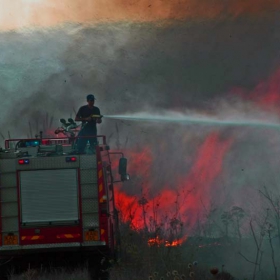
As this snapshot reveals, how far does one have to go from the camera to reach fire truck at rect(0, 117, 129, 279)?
17.2 meters

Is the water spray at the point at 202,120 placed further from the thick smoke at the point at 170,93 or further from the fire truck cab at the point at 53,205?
the fire truck cab at the point at 53,205

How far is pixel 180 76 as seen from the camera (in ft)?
89.8

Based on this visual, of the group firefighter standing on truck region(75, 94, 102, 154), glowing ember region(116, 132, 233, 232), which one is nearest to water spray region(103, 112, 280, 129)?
glowing ember region(116, 132, 233, 232)

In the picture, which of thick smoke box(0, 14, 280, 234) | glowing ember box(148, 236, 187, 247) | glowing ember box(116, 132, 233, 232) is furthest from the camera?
thick smoke box(0, 14, 280, 234)

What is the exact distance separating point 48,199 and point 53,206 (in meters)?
0.16

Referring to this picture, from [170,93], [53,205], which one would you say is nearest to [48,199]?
[53,205]

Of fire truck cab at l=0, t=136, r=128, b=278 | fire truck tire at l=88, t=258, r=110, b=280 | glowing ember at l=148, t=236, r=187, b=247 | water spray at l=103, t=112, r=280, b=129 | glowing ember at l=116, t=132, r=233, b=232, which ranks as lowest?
fire truck tire at l=88, t=258, r=110, b=280

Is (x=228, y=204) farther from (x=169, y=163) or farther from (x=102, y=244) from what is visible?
(x=102, y=244)

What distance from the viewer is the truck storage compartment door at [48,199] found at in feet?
56.2

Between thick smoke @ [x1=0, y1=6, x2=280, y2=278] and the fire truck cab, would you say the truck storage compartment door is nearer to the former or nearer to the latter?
the fire truck cab

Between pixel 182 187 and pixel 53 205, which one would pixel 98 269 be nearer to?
pixel 53 205

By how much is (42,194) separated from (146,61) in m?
11.4

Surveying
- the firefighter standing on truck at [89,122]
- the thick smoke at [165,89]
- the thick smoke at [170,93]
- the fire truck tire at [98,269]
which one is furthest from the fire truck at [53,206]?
the thick smoke at [165,89]

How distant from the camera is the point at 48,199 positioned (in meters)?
17.1
